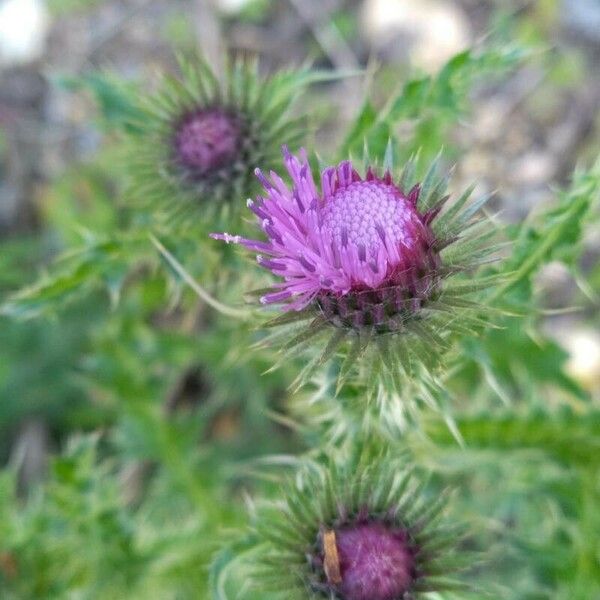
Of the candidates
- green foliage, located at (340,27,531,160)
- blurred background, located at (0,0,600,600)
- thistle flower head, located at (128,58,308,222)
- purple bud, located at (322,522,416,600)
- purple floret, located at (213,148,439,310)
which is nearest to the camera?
purple floret, located at (213,148,439,310)

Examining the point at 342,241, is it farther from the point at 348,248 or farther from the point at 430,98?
the point at 430,98

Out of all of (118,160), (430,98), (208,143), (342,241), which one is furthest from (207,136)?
(118,160)

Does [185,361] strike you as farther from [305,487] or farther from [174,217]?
[305,487]

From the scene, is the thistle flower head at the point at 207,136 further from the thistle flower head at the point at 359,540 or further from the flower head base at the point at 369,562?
the flower head base at the point at 369,562

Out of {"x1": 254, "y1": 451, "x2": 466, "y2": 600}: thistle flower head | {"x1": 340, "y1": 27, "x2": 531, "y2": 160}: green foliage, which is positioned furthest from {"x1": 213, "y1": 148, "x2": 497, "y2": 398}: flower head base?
{"x1": 340, "y1": 27, "x2": 531, "y2": 160}: green foliage

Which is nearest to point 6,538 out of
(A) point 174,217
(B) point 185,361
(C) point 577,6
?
(B) point 185,361

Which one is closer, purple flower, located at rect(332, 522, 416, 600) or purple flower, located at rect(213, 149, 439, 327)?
purple flower, located at rect(213, 149, 439, 327)

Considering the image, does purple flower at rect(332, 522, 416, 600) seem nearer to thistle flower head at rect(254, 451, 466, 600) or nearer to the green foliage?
thistle flower head at rect(254, 451, 466, 600)
